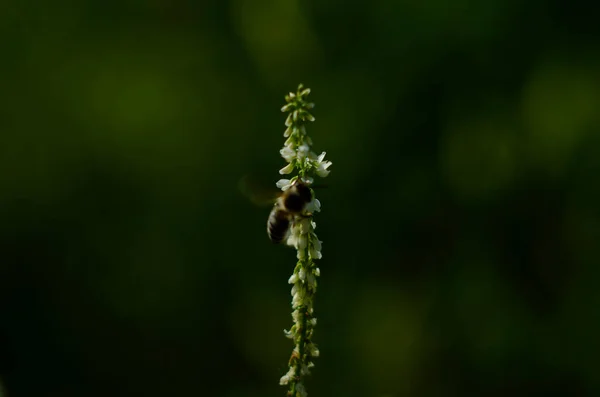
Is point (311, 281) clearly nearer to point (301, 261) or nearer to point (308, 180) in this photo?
point (301, 261)

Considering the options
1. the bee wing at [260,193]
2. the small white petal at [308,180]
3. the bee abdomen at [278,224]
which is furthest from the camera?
the bee wing at [260,193]

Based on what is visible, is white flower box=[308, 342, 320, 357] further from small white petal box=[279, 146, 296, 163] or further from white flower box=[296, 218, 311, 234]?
small white petal box=[279, 146, 296, 163]

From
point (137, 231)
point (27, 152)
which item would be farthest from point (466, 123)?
point (27, 152)

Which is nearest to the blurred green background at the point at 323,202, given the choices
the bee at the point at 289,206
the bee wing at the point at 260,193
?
the bee wing at the point at 260,193

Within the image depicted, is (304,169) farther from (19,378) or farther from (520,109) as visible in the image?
(19,378)

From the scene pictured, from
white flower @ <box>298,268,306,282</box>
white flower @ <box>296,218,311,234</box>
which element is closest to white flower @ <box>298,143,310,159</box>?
white flower @ <box>296,218,311,234</box>

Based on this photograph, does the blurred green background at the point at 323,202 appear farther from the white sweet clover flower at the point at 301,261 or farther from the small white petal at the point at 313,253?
the small white petal at the point at 313,253
